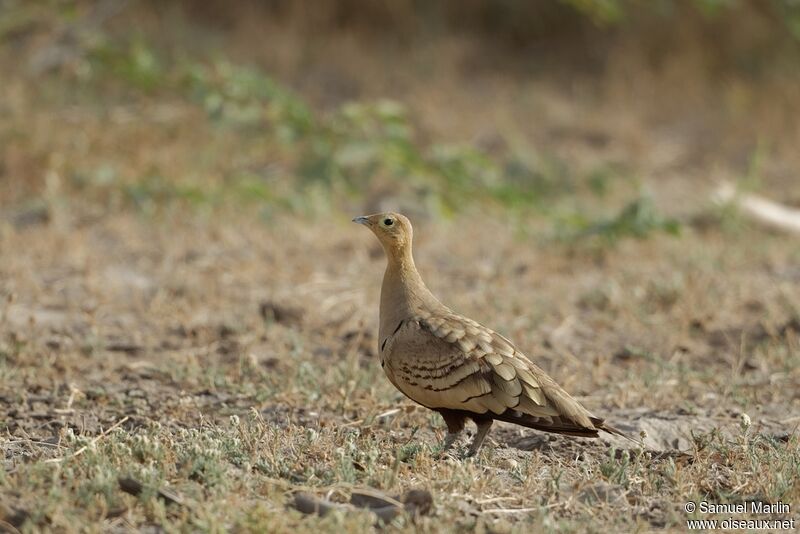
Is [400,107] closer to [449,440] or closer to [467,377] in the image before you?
[449,440]

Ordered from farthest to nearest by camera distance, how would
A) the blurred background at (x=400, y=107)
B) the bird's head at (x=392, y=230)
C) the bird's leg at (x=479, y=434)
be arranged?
the blurred background at (x=400, y=107)
the bird's head at (x=392, y=230)
the bird's leg at (x=479, y=434)

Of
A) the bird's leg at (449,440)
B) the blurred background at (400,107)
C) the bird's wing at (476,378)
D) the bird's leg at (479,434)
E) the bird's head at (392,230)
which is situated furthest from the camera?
the blurred background at (400,107)

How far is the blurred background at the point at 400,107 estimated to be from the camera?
8.95 metres

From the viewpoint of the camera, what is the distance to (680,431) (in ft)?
15.6

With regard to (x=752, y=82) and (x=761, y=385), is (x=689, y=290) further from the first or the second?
(x=752, y=82)

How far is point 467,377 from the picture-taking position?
4.14 m

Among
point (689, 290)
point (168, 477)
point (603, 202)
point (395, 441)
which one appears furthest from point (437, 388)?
point (603, 202)

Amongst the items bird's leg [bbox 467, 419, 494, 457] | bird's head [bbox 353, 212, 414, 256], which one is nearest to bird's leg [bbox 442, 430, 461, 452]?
bird's leg [bbox 467, 419, 494, 457]

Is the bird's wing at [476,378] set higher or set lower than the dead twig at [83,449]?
higher

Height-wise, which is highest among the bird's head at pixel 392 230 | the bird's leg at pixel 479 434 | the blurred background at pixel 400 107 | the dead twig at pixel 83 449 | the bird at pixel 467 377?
the blurred background at pixel 400 107

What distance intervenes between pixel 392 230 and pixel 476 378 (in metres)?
0.89

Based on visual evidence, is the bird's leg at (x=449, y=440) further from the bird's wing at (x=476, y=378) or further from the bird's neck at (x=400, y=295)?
the bird's neck at (x=400, y=295)

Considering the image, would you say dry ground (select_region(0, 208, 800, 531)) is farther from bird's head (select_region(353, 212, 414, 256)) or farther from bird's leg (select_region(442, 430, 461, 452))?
bird's head (select_region(353, 212, 414, 256))

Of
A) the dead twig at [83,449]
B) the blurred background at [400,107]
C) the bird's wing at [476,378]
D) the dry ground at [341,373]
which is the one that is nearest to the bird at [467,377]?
the bird's wing at [476,378]
